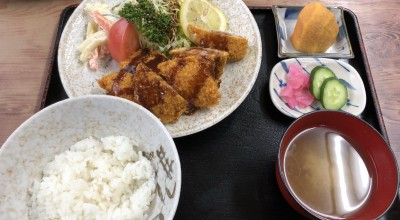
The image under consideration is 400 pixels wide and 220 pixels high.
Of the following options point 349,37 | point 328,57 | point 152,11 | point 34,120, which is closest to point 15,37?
point 152,11

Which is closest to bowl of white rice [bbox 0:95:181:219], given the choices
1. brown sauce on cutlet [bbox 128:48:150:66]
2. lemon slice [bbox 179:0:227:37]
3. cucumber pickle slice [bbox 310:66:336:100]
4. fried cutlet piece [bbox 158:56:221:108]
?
fried cutlet piece [bbox 158:56:221:108]

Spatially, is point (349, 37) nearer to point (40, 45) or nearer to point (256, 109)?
point (256, 109)

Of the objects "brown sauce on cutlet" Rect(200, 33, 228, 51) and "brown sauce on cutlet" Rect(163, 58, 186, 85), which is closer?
"brown sauce on cutlet" Rect(163, 58, 186, 85)

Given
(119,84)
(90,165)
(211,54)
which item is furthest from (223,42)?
(90,165)

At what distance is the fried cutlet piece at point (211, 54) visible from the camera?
186 cm

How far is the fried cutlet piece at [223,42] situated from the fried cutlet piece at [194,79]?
195 millimetres

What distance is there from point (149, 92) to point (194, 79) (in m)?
0.25

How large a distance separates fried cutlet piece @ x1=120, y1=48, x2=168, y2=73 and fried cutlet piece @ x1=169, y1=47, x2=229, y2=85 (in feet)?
0.30

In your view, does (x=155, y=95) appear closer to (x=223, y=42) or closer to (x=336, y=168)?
(x=223, y=42)

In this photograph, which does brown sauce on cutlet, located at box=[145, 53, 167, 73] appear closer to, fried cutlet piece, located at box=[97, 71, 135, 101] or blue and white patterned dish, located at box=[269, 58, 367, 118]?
fried cutlet piece, located at box=[97, 71, 135, 101]

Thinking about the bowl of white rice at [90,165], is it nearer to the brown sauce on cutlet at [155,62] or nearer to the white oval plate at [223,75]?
the white oval plate at [223,75]

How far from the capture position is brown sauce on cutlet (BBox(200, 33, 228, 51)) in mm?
1961

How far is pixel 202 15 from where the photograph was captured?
7.02 feet

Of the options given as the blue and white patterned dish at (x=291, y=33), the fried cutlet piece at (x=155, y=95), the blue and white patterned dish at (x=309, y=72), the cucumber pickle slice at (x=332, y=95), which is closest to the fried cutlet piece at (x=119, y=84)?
the fried cutlet piece at (x=155, y=95)
